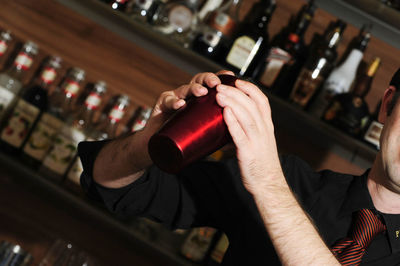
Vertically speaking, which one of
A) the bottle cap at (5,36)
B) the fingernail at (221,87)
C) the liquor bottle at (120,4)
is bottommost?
the bottle cap at (5,36)

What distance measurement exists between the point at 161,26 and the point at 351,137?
2.21 feet

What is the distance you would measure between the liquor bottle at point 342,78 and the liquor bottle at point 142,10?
Answer: 60 centimetres

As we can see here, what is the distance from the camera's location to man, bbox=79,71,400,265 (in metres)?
0.74

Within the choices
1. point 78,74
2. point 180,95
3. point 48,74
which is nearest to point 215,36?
point 78,74

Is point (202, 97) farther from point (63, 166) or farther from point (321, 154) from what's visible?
point (321, 154)

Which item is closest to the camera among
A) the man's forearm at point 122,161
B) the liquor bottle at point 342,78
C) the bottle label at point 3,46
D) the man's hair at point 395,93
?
the man's forearm at point 122,161

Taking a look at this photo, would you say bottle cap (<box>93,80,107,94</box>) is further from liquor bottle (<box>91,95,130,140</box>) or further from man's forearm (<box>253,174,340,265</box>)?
man's forearm (<box>253,174,340,265</box>)

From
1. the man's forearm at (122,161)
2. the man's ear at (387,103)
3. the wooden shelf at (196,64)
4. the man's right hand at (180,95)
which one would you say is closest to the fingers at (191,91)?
the man's right hand at (180,95)

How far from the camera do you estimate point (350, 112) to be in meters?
1.63

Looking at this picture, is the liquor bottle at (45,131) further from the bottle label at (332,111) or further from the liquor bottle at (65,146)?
the bottle label at (332,111)

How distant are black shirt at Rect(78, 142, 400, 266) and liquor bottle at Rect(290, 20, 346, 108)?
0.46m

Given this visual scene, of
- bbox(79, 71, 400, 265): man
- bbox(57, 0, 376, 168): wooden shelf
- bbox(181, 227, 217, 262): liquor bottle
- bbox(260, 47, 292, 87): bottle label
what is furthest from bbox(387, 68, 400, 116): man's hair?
bbox(181, 227, 217, 262): liquor bottle

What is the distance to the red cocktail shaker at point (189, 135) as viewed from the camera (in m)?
0.62

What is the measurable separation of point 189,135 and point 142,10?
1.08 metres
